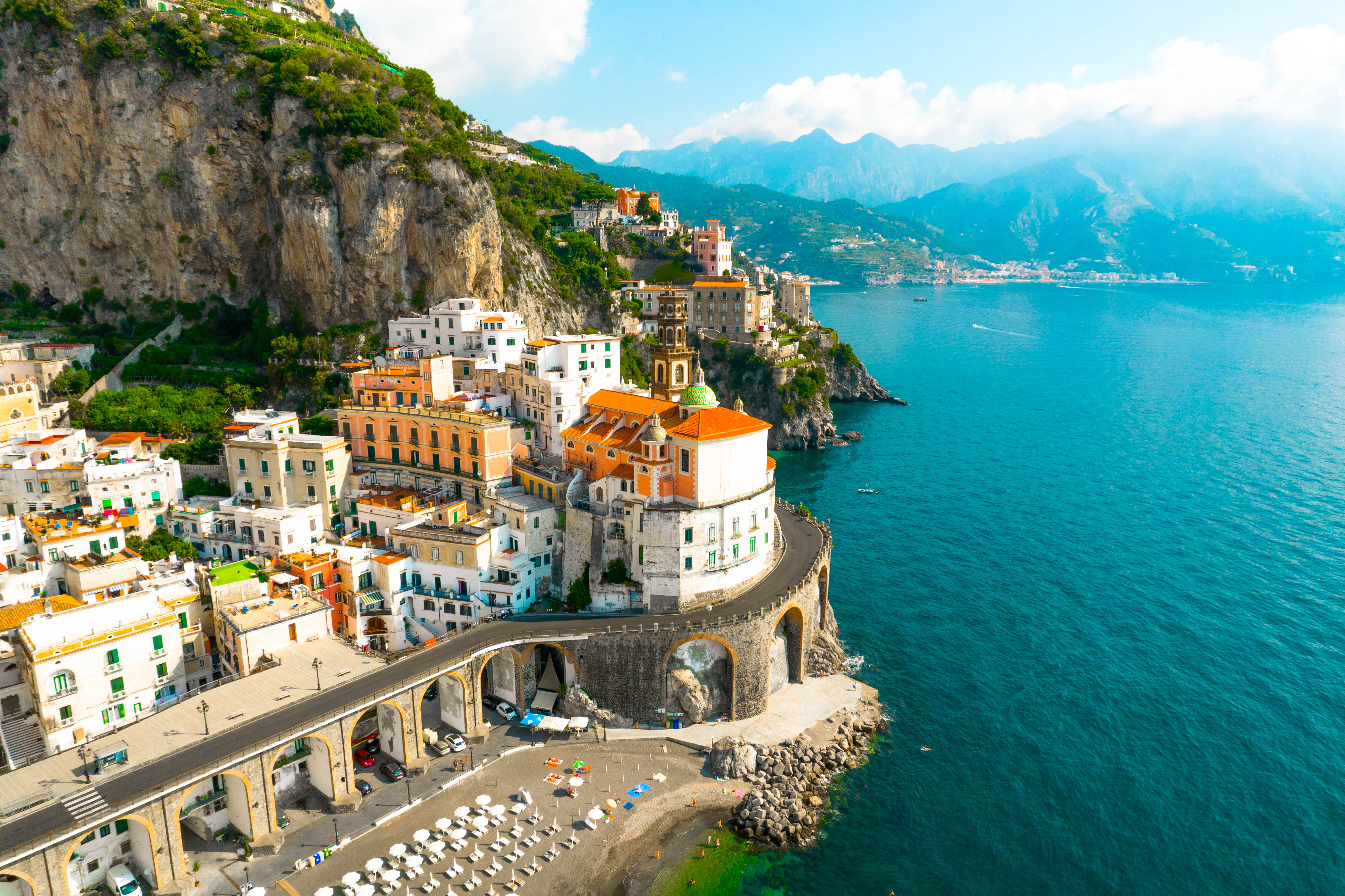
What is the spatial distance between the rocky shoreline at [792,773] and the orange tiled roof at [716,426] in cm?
1828

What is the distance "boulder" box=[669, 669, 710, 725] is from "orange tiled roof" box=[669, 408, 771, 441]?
14.6m

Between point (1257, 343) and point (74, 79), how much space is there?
222218 millimetres

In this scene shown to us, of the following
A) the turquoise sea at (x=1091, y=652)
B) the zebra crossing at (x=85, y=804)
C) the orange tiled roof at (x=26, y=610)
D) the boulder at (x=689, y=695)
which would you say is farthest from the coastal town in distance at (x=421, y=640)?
the turquoise sea at (x=1091, y=652)

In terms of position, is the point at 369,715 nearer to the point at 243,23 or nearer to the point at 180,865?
the point at 180,865

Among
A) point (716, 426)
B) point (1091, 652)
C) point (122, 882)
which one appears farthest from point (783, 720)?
point (122, 882)

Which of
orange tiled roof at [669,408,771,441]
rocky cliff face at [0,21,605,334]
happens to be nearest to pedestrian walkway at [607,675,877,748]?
orange tiled roof at [669,408,771,441]

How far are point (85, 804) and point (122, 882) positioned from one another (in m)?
3.98

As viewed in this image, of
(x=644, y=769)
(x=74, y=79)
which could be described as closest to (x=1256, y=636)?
(x=644, y=769)

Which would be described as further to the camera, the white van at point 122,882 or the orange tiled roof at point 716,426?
the orange tiled roof at point 716,426

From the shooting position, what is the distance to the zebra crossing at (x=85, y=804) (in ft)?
104

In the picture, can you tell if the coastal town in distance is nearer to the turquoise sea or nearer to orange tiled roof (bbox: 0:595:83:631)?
orange tiled roof (bbox: 0:595:83:631)

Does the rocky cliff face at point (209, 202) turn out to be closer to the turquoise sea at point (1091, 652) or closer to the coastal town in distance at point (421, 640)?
the coastal town in distance at point (421, 640)

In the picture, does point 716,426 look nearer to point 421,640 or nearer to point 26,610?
point 421,640

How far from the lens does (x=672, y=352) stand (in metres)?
62.2
